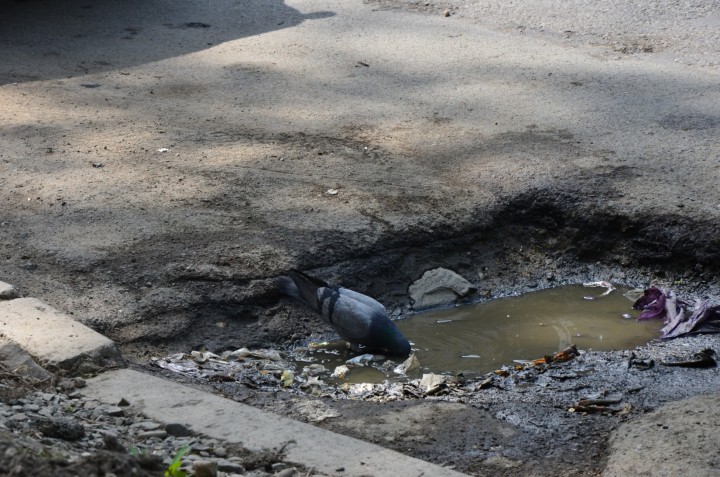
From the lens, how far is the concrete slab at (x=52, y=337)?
3418 millimetres

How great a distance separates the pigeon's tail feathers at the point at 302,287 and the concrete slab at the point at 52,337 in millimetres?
949

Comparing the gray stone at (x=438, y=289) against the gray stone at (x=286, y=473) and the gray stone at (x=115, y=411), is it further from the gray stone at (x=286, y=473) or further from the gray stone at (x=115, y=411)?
the gray stone at (x=286, y=473)

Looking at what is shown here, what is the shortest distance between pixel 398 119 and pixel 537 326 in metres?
2.23

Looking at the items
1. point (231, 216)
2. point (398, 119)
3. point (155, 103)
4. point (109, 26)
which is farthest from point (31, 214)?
point (109, 26)

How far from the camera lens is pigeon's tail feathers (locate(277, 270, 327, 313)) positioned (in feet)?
13.7

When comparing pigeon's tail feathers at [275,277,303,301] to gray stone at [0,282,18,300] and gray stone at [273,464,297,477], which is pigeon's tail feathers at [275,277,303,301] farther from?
gray stone at [273,464,297,477]

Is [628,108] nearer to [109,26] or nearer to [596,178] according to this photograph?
[596,178]

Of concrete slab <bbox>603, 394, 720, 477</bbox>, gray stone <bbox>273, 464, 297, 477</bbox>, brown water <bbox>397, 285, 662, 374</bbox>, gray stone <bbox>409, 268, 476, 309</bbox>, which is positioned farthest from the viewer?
gray stone <bbox>409, 268, 476, 309</bbox>

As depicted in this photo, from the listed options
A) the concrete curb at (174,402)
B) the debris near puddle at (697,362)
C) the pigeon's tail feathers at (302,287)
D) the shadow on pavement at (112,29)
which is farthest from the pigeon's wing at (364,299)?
the shadow on pavement at (112,29)

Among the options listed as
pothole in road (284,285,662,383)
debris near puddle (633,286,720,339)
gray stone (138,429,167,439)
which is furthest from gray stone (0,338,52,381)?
debris near puddle (633,286,720,339)

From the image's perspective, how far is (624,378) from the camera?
383 cm

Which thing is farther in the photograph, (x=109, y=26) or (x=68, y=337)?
(x=109, y=26)

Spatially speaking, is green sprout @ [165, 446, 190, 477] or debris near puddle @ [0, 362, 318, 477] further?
green sprout @ [165, 446, 190, 477]

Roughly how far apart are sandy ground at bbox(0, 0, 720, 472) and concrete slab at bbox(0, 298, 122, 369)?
324 mm
